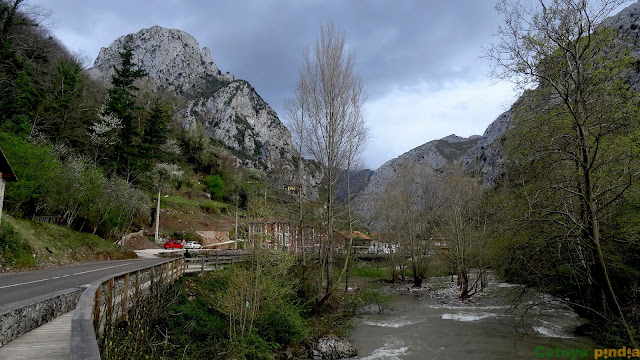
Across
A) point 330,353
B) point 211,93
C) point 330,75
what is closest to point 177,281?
point 330,353

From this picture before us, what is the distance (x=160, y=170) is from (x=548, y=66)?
145ft

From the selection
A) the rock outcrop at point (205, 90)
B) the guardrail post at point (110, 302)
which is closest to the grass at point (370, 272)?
the guardrail post at point (110, 302)

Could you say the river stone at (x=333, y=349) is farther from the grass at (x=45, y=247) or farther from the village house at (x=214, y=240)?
the village house at (x=214, y=240)

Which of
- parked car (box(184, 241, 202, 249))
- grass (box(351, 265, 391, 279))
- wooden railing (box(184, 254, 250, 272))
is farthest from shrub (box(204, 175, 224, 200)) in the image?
wooden railing (box(184, 254, 250, 272))

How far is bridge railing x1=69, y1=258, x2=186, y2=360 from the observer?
7.07ft

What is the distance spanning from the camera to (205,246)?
130 feet

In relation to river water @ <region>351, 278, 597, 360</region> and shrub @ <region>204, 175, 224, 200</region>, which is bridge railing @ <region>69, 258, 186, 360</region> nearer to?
river water @ <region>351, 278, 597, 360</region>

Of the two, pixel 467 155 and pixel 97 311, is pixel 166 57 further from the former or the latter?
pixel 97 311

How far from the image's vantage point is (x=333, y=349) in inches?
521

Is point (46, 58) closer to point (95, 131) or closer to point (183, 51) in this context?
point (95, 131)

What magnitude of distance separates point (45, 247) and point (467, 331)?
22325 mm

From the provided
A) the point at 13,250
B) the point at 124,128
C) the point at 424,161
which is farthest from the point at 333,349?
the point at 424,161

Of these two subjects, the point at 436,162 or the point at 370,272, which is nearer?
the point at 370,272

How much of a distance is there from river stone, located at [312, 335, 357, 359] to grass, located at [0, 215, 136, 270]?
14.4 meters
